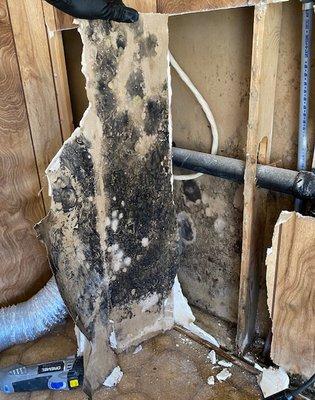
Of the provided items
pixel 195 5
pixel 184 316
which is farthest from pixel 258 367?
pixel 195 5

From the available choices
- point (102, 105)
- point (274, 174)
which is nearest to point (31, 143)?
point (102, 105)

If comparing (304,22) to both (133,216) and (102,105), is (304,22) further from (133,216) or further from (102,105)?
(133,216)

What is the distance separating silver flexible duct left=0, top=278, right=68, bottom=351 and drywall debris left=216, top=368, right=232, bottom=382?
63cm

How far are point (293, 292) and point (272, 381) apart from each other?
13.3 inches

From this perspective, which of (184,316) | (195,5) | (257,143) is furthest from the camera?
(184,316)

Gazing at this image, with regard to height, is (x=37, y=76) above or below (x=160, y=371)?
above

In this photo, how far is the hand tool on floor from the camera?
1.29 metres

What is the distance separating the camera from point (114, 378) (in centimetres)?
135

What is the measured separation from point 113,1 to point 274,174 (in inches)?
27.9

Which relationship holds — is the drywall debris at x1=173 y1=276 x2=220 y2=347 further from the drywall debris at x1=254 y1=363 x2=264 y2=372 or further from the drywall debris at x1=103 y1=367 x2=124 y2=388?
the drywall debris at x1=103 y1=367 x2=124 y2=388

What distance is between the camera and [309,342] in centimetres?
127

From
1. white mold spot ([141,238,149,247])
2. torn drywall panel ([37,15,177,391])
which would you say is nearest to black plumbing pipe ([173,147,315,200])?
torn drywall panel ([37,15,177,391])

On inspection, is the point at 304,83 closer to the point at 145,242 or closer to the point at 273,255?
the point at 273,255

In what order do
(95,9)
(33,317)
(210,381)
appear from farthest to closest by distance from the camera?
(33,317) < (210,381) < (95,9)
